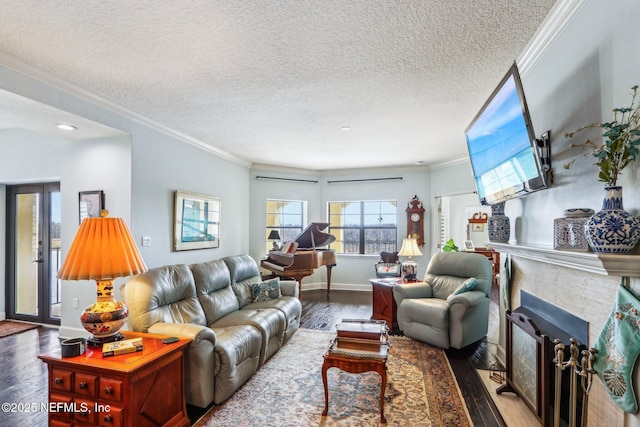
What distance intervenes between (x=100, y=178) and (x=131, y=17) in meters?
2.34

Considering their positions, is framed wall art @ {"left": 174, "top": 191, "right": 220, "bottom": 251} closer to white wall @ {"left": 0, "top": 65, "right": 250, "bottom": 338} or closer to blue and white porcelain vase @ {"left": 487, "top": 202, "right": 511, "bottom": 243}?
white wall @ {"left": 0, "top": 65, "right": 250, "bottom": 338}

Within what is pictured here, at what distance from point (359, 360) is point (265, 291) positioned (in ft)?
6.48

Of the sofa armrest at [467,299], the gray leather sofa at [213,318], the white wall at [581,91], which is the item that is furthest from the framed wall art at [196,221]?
the white wall at [581,91]

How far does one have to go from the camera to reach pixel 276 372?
302cm

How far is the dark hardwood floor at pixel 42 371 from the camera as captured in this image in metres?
2.36

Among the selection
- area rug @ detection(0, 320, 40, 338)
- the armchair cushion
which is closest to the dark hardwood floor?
area rug @ detection(0, 320, 40, 338)

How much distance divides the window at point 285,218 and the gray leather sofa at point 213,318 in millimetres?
2475

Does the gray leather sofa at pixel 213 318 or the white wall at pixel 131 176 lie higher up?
the white wall at pixel 131 176

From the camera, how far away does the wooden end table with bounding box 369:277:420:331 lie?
429 centimetres

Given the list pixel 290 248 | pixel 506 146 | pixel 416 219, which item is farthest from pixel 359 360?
pixel 416 219

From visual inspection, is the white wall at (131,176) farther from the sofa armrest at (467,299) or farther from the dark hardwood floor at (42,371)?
the sofa armrest at (467,299)

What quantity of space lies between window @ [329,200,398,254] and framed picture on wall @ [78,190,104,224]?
4393mm

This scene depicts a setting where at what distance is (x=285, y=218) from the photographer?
6.84 m

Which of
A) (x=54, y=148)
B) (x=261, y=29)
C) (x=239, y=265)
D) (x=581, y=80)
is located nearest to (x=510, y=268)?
(x=581, y=80)
